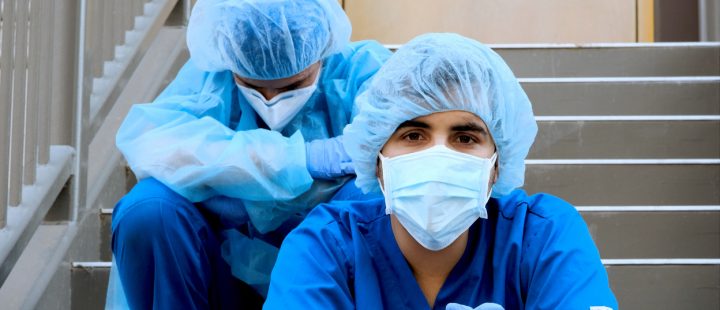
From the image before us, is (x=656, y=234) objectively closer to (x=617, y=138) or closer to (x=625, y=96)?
(x=617, y=138)

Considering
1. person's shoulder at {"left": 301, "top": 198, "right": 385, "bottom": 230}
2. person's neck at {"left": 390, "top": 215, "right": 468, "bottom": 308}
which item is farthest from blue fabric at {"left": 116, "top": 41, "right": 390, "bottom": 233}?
person's neck at {"left": 390, "top": 215, "right": 468, "bottom": 308}

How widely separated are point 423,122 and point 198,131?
20.3 inches

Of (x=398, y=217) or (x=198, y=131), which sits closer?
(x=398, y=217)

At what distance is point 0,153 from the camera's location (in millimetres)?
2293

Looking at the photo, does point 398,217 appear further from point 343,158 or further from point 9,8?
point 9,8

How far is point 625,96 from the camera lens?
128 inches

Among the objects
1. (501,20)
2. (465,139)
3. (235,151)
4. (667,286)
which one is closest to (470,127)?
(465,139)

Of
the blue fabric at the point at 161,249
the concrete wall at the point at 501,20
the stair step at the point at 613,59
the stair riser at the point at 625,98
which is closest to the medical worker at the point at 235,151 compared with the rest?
the blue fabric at the point at 161,249

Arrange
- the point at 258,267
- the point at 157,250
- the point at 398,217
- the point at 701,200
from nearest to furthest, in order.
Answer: the point at 398,217
the point at 157,250
the point at 258,267
the point at 701,200

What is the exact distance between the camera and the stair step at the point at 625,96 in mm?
3246

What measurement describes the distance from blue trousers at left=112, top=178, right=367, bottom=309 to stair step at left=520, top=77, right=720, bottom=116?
131 centimetres

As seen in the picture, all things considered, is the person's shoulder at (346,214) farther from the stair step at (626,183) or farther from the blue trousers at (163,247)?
the stair step at (626,183)

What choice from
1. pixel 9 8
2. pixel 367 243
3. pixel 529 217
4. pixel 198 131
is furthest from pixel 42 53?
pixel 529 217

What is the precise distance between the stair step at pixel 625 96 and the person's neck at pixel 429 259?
1.46 m
